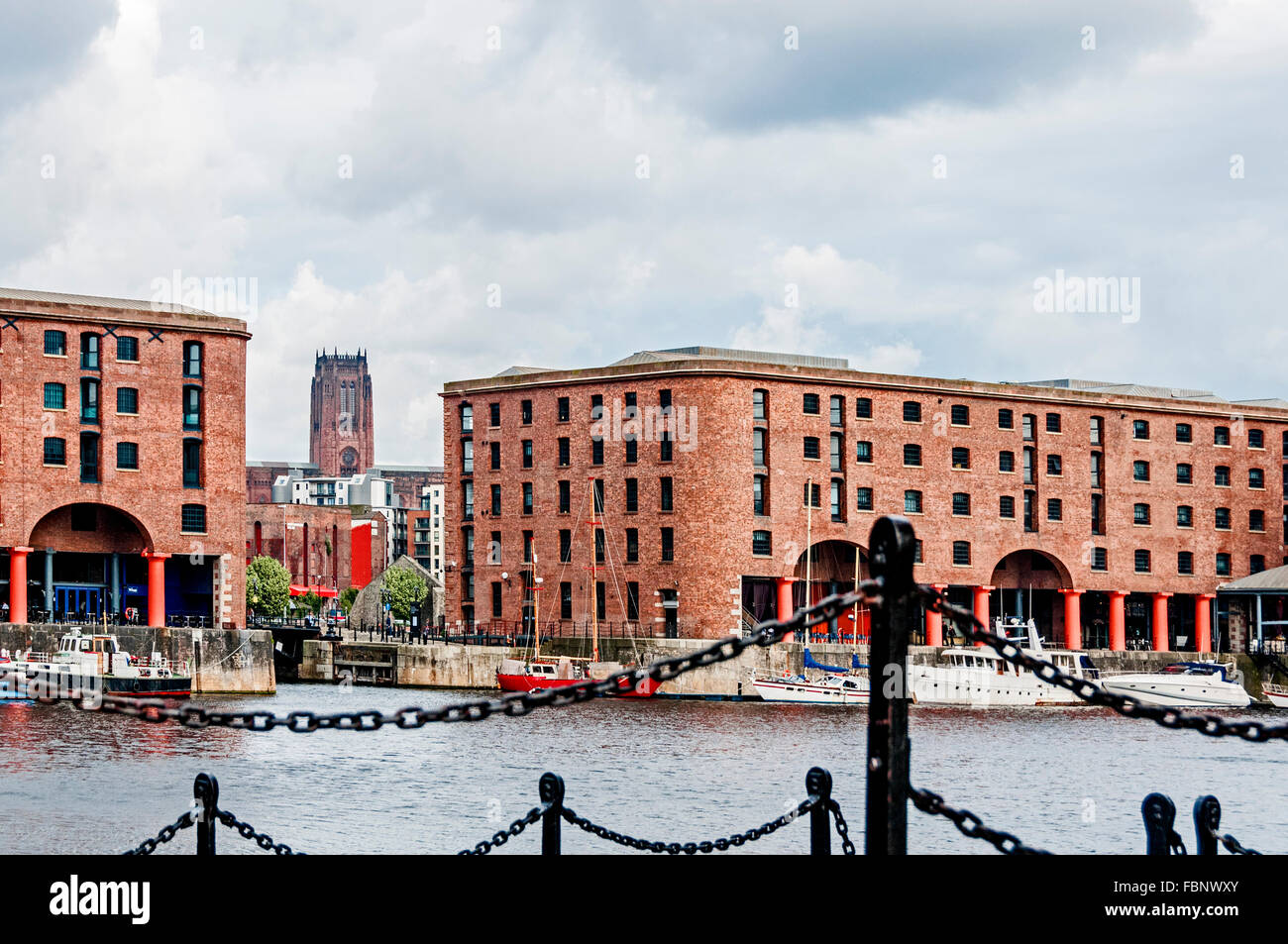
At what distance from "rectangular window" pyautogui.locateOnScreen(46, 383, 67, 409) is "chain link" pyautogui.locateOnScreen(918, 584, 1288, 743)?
70687mm

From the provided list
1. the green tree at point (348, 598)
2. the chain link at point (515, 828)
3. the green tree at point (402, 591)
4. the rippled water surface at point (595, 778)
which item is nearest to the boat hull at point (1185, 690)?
the rippled water surface at point (595, 778)

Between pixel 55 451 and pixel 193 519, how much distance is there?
6.78 meters

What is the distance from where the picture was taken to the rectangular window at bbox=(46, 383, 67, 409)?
72500 mm

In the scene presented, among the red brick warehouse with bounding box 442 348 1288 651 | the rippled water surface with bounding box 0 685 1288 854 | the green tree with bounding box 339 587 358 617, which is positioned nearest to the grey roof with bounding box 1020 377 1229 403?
the red brick warehouse with bounding box 442 348 1288 651

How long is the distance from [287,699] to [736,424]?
2634cm

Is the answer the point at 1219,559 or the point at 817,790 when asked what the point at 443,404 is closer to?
the point at 1219,559

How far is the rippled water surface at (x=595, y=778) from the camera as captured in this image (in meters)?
28.7

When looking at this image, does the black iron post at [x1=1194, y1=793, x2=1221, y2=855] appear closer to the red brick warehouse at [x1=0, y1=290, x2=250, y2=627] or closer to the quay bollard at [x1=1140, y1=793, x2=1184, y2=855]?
the quay bollard at [x1=1140, y1=793, x2=1184, y2=855]

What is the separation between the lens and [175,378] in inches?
2953

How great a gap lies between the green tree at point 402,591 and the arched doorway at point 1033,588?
2770 inches

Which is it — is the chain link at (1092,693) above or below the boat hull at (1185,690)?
above

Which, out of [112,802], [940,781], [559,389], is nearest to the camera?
[112,802]

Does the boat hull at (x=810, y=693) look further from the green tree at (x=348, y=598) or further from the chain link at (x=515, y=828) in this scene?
the green tree at (x=348, y=598)
